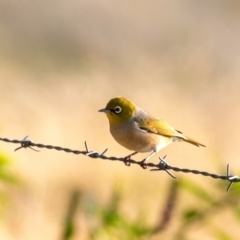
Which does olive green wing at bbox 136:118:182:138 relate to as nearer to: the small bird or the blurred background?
the small bird

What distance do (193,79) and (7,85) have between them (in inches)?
226

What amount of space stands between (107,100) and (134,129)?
10848 millimetres

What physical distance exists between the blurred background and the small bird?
48 centimetres

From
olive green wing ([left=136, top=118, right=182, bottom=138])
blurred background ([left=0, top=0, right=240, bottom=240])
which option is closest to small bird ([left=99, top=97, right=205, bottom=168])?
olive green wing ([left=136, top=118, right=182, bottom=138])

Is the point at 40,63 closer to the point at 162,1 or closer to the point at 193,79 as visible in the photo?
the point at 193,79

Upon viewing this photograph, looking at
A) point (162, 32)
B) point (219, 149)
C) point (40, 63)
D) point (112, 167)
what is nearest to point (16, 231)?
point (112, 167)

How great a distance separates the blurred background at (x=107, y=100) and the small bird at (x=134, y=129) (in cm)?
48

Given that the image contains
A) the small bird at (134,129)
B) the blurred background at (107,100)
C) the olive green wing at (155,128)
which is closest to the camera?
the small bird at (134,129)

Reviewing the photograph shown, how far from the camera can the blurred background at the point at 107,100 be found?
25.5 ft

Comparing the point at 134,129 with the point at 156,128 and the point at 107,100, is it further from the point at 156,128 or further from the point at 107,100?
the point at 107,100

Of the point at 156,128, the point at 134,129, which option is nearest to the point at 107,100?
the point at 156,128

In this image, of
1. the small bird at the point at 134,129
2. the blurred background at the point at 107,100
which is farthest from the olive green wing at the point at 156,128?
the blurred background at the point at 107,100

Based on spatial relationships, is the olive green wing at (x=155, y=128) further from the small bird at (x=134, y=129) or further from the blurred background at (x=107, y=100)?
the blurred background at (x=107, y=100)

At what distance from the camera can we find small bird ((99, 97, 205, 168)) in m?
7.11
